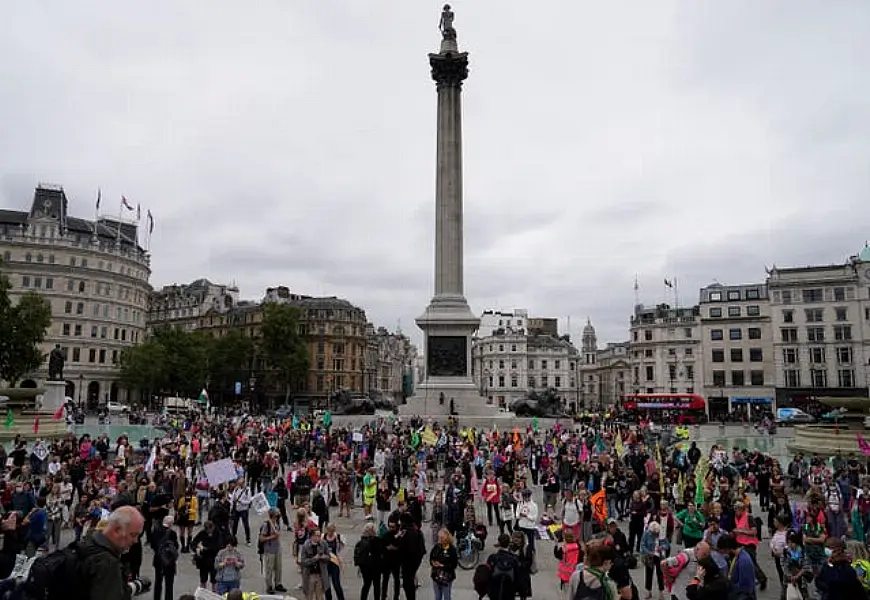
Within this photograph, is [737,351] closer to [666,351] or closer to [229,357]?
[666,351]

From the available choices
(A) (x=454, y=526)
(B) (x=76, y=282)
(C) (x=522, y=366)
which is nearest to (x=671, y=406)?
(C) (x=522, y=366)

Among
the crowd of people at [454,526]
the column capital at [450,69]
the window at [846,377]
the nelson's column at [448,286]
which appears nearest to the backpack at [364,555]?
the crowd of people at [454,526]

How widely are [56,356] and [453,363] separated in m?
25.7

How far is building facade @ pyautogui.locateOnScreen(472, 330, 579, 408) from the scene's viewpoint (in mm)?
117500

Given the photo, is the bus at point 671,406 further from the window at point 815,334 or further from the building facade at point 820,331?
the window at point 815,334

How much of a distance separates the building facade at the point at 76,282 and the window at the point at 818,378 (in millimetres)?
87715

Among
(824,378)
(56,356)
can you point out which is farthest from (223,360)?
(824,378)

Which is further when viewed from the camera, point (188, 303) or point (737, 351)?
point (188, 303)

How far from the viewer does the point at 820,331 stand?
77.6 m

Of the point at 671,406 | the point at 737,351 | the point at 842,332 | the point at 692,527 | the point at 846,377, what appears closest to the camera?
the point at 692,527

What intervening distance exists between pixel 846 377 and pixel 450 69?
195 feet

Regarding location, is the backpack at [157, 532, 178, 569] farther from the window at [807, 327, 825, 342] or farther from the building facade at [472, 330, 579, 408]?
the building facade at [472, 330, 579, 408]

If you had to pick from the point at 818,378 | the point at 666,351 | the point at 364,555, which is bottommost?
the point at 364,555

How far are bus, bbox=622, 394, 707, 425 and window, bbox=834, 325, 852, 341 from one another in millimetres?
22362
